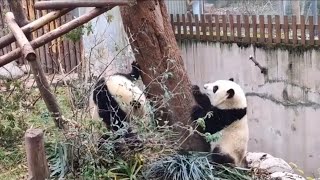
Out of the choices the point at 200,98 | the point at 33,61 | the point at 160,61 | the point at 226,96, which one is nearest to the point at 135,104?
the point at 160,61

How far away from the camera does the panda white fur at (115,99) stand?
4.59 m

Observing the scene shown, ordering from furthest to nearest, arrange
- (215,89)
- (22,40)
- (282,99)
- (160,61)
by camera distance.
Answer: (282,99) < (215,89) < (160,61) < (22,40)

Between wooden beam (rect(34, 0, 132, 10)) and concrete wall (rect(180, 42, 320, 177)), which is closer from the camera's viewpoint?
wooden beam (rect(34, 0, 132, 10))

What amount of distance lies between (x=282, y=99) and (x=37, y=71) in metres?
4.35

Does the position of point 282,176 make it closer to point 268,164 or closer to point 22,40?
point 268,164

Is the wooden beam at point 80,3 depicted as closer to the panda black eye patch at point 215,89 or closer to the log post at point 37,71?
the log post at point 37,71

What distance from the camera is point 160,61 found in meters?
4.61

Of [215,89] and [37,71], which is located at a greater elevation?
[37,71]

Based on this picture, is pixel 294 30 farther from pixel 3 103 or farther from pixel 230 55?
pixel 3 103

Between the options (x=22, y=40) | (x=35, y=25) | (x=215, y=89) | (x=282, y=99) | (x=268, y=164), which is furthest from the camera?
(x=282, y=99)

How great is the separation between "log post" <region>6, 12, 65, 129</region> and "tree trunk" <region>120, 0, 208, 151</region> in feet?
3.04

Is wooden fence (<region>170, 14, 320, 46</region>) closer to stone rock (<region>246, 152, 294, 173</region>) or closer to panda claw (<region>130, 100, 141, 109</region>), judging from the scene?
stone rock (<region>246, 152, 294, 173</region>)

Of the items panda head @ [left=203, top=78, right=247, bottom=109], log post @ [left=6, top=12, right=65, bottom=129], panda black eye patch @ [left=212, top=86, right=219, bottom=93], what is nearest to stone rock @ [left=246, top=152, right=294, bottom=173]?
panda head @ [left=203, top=78, right=247, bottom=109]

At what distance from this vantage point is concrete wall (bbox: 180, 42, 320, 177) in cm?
681
